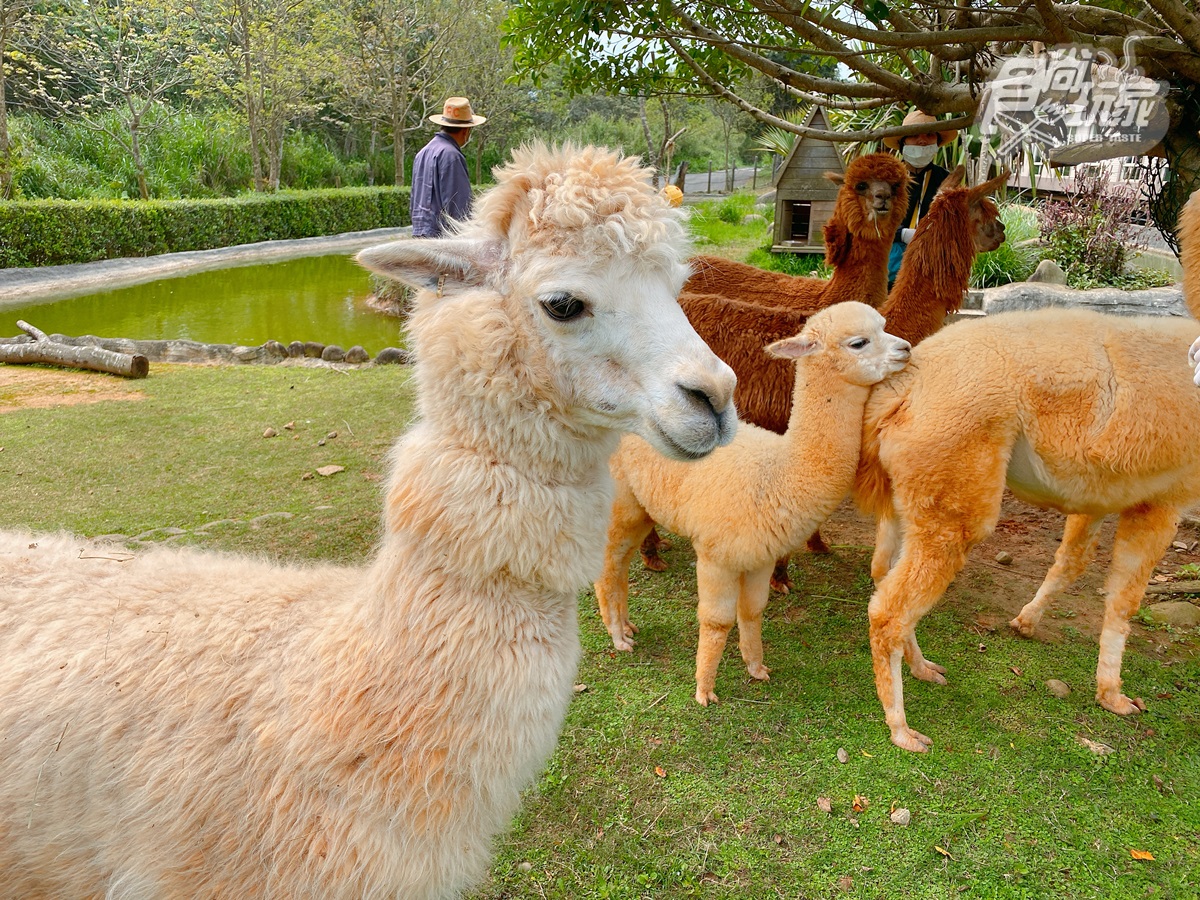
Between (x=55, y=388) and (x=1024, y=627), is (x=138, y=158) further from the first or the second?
(x=1024, y=627)

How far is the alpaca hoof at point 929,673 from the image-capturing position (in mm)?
3160

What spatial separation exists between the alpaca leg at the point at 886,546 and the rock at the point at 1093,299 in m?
3.75

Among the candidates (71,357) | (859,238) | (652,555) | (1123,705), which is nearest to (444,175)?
(859,238)

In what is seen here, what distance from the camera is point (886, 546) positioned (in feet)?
10.6

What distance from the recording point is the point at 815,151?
11227mm

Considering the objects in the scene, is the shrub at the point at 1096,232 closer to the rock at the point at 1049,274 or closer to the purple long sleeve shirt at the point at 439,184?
the rock at the point at 1049,274

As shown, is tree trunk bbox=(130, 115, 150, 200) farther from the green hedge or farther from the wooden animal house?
the wooden animal house

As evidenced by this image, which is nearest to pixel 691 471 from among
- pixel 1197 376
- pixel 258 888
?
pixel 1197 376

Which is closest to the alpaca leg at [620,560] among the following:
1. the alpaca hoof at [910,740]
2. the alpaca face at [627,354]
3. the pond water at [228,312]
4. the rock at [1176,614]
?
the alpaca hoof at [910,740]

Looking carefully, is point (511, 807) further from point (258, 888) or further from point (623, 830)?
point (623, 830)

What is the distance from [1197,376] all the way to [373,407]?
5.77 meters

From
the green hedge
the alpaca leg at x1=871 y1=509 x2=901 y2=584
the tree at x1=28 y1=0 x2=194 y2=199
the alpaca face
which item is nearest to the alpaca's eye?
the alpaca face

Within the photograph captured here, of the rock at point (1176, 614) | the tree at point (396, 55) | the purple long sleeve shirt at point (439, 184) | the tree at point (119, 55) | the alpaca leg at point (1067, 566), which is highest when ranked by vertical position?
the tree at point (396, 55)

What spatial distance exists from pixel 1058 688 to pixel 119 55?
22.7 meters
